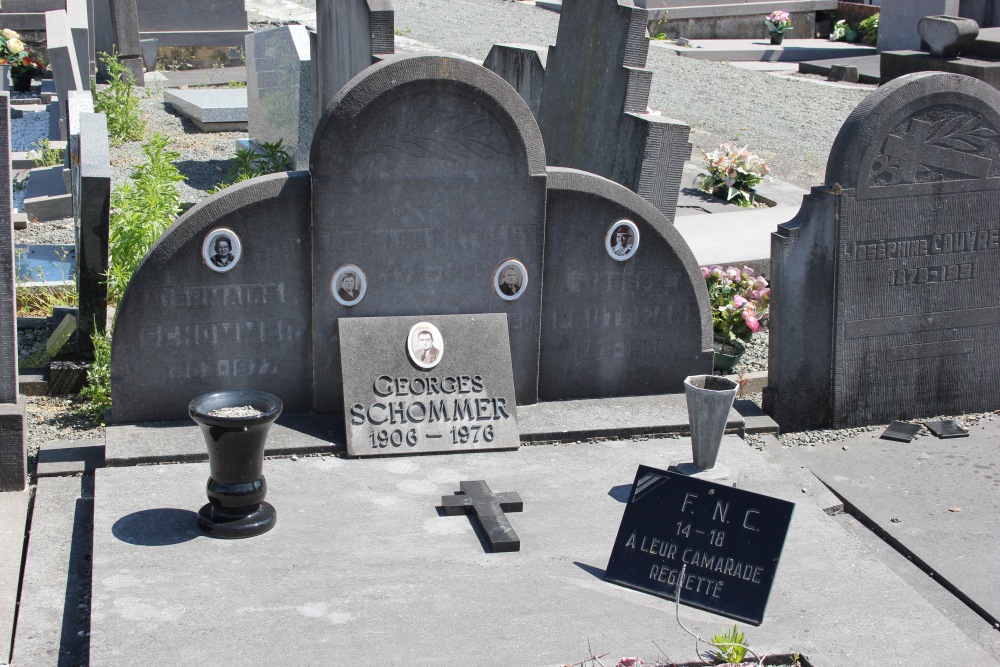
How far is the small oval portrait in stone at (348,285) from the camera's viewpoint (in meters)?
5.47

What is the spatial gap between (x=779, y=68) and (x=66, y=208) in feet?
45.8

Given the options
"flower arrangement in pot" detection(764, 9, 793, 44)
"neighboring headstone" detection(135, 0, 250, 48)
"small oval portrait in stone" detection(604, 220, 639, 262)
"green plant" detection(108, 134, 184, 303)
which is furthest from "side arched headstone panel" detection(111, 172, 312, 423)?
"flower arrangement in pot" detection(764, 9, 793, 44)

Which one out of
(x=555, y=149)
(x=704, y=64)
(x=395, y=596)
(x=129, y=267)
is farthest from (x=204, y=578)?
(x=704, y=64)

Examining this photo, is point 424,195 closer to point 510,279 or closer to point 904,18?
point 510,279

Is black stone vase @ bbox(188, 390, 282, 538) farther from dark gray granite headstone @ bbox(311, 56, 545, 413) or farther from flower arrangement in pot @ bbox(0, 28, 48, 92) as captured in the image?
flower arrangement in pot @ bbox(0, 28, 48, 92)

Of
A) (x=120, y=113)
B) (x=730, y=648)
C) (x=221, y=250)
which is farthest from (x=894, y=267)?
(x=120, y=113)

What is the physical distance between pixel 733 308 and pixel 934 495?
6.43 feet

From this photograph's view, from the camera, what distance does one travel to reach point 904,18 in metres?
19.6

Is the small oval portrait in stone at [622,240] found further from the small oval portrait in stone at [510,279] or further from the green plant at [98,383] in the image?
the green plant at [98,383]

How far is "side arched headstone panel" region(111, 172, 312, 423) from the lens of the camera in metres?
5.25

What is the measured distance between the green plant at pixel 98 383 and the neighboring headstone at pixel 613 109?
328 centimetres

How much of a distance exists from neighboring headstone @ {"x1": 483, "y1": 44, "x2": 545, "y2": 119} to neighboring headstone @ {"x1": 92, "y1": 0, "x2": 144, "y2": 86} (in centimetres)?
685

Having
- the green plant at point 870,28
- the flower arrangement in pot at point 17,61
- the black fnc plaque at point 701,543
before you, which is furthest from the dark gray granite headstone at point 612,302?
the green plant at point 870,28

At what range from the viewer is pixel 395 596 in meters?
4.09
